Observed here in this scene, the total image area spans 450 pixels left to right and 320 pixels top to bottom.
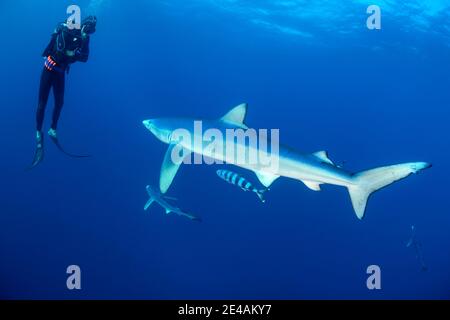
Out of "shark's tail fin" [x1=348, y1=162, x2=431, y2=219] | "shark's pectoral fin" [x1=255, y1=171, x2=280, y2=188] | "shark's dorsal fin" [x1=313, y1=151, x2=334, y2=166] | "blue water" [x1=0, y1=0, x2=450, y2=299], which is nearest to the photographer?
"shark's tail fin" [x1=348, y1=162, x2=431, y2=219]

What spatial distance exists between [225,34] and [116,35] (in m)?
22.5

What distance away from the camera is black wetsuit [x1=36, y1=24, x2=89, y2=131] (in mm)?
8195

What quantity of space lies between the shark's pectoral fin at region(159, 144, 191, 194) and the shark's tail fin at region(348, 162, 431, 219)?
3.43 metres

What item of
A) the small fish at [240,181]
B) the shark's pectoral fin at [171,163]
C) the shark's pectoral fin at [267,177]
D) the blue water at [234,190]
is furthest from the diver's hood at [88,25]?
the blue water at [234,190]

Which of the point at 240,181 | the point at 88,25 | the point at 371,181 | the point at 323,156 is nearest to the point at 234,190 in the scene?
the point at 240,181

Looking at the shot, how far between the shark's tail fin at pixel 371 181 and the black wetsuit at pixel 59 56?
6.60 meters

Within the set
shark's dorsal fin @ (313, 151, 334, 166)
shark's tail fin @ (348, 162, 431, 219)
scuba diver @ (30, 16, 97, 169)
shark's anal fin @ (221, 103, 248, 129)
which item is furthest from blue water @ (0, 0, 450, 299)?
shark's tail fin @ (348, 162, 431, 219)

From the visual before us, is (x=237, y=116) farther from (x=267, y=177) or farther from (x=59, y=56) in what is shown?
(x=59, y=56)

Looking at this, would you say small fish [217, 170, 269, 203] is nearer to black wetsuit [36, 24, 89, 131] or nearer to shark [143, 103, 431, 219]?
shark [143, 103, 431, 219]

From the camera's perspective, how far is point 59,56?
8430 millimetres

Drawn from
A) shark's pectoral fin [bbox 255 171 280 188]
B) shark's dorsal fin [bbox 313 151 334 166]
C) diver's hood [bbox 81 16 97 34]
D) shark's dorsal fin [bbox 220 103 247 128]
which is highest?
diver's hood [bbox 81 16 97 34]

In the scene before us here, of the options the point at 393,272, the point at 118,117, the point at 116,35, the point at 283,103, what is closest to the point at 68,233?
the point at 393,272

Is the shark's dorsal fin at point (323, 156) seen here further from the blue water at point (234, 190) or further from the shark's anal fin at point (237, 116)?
the blue water at point (234, 190)

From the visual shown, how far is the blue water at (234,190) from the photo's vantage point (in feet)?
75.5
